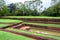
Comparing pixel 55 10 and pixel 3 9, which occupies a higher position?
pixel 3 9

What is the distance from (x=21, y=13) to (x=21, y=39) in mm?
20428

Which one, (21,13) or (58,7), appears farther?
(21,13)

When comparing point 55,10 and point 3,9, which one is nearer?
point 55,10

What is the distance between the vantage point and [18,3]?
30844mm

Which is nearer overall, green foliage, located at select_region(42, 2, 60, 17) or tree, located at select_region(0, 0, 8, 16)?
green foliage, located at select_region(42, 2, 60, 17)

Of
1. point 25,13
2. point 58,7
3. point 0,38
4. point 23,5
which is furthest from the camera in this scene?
point 23,5

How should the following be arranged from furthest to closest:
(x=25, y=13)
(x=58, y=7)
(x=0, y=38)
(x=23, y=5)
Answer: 1. (x=23, y=5)
2. (x=25, y=13)
3. (x=58, y=7)
4. (x=0, y=38)

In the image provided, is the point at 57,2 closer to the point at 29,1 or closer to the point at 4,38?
the point at 29,1

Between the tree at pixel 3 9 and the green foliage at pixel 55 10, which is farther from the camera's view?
the tree at pixel 3 9

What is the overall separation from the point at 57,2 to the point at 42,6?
572 centimetres

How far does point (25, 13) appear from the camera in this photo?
26.5m

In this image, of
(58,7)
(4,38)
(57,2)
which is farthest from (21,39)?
(57,2)

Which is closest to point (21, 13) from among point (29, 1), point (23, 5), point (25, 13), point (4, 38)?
point (25, 13)

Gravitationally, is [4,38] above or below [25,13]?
above
